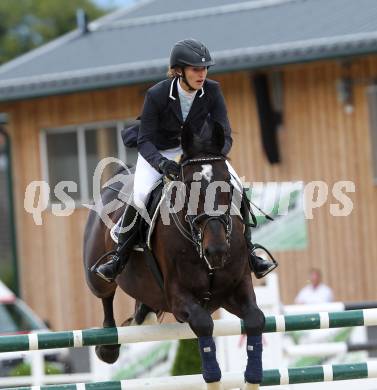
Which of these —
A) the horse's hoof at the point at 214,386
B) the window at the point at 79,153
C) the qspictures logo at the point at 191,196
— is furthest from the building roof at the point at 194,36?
the horse's hoof at the point at 214,386

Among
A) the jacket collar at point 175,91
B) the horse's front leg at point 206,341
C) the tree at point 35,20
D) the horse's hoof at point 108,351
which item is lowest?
the horse's hoof at point 108,351

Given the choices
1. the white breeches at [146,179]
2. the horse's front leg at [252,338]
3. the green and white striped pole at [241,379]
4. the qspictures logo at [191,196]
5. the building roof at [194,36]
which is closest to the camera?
the qspictures logo at [191,196]

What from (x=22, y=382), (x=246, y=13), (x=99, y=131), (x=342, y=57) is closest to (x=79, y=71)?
(x=99, y=131)

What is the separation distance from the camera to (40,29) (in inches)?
1725

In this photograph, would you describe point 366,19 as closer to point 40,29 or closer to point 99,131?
point 99,131

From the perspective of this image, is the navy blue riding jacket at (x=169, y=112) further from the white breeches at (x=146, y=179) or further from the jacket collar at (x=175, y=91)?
the white breeches at (x=146, y=179)

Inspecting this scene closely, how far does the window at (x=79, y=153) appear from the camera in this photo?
57.6 ft

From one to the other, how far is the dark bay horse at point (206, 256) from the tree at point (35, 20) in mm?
37411

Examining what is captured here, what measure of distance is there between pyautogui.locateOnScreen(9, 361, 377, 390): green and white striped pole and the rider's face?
192 cm

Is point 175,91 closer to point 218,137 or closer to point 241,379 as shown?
point 218,137

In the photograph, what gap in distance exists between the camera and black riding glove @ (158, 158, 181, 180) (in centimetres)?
669

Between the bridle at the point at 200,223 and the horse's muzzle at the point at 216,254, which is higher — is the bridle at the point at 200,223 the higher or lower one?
the higher one

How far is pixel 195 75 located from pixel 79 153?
11.1 m

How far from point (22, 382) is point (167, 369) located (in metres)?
1.66
